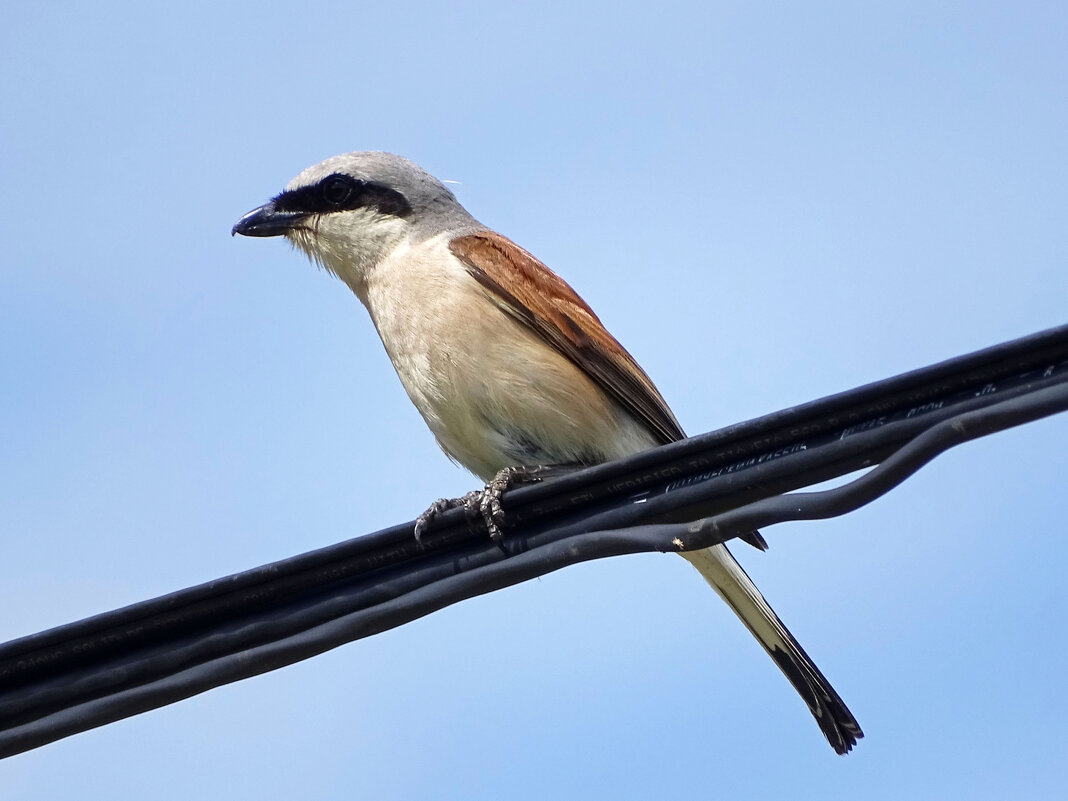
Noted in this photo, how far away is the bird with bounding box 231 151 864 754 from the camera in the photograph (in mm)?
4918

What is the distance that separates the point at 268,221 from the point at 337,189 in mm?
353

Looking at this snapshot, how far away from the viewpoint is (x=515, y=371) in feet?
16.2

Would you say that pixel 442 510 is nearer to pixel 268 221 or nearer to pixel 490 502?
pixel 490 502

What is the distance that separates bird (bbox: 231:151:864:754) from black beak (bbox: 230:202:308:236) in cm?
35

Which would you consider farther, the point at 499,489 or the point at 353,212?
the point at 353,212

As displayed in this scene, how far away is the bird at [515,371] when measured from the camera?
492cm

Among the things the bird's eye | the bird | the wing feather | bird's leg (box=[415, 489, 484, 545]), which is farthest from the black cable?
the bird's eye

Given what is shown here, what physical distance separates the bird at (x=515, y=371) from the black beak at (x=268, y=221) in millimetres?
345

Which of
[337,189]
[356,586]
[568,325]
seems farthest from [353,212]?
[356,586]

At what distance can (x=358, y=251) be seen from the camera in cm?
586

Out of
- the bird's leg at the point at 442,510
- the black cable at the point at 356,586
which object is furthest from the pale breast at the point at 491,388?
the black cable at the point at 356,586

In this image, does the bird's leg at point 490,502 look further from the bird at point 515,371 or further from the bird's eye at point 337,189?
the bird's eye at point 337,189

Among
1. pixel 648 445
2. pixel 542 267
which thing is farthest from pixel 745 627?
pixel 542 267

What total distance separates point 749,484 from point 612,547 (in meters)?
0.32
